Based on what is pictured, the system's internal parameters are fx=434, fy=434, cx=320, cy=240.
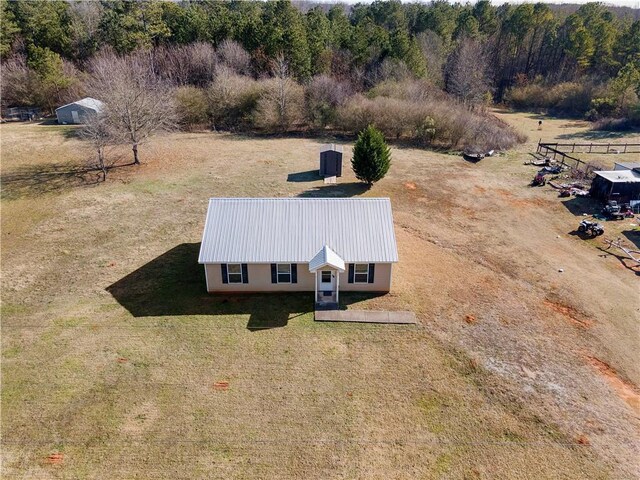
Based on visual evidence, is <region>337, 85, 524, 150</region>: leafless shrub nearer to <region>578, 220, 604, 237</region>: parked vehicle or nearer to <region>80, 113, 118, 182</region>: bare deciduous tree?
<region>578, 220, 604, 237</region>: parked vehicle

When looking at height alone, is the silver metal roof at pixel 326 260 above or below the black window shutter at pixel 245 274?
above

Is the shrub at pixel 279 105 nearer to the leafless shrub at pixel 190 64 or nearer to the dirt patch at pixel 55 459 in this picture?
the leafless shrub at pixel 190 64

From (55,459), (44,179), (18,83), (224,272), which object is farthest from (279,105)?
(55,459)

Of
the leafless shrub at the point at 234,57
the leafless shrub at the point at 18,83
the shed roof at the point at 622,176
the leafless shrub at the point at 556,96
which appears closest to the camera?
the shed roof at the point at 622,176

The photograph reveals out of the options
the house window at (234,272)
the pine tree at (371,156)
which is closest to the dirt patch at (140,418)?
the house window at (234,272)

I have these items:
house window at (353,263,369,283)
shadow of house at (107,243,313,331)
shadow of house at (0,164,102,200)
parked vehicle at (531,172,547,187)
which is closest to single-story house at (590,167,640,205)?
parked vehicle at (531,172,547,187)

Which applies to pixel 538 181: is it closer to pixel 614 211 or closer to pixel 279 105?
pixel 614 211

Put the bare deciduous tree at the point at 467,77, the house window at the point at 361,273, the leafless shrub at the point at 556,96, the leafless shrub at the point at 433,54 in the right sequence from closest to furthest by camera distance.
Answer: the house window at the point at 361,273
the bare deciduous tree at the point at 467,77
the leafless shrub at the point at 433,54
the leafless shrub at the point at 556,96
